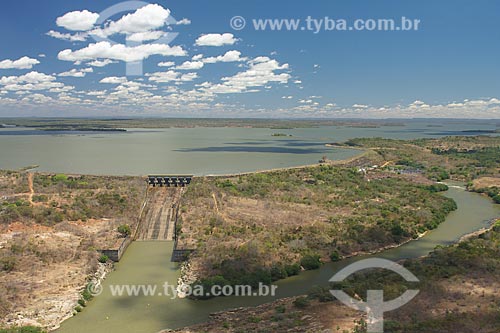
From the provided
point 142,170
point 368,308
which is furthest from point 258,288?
point 142,170

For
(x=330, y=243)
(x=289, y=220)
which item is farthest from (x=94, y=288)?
(x=289, y=220)

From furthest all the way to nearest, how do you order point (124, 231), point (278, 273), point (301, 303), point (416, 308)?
point (124, 231) < point (278, 273) < point (301, 303) < point (416, 308)

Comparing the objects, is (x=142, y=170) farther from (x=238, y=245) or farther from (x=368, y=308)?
(x=368, y=308)

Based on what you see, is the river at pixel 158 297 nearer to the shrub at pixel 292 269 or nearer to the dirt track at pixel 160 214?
the shrub at pixel 292 269

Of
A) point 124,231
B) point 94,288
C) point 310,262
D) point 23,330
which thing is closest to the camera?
point 23,330

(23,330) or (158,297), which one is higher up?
(23,330)

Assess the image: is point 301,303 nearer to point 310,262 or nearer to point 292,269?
point 292,269
